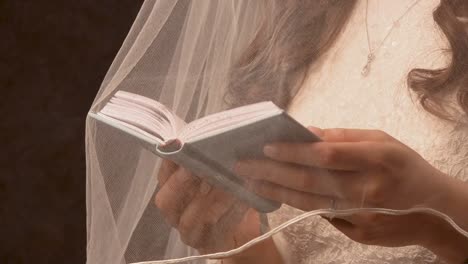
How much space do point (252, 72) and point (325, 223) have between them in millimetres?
170

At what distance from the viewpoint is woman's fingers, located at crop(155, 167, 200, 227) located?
791 millimetres

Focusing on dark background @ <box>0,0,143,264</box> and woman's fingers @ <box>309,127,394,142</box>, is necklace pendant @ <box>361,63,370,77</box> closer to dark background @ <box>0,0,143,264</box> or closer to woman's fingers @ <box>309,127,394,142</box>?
woman's fingers @ <box>309,127,394,142</box>

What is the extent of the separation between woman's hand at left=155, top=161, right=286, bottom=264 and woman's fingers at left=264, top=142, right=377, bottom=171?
0.32 ft

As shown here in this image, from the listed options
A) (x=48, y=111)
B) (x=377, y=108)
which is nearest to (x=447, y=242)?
(x=377, y=108)

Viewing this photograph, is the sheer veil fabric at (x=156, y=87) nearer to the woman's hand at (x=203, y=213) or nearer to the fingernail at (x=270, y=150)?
the woman's hand at (x=203, y=213)

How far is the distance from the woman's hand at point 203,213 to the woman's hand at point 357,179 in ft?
0.17

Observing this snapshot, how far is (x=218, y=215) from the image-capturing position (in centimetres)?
81

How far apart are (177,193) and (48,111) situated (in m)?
0.97

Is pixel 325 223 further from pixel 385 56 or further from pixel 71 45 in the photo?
pixel 71 45

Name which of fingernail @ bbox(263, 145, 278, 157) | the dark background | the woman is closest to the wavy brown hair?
the woman

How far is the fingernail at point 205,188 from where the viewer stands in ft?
2.59

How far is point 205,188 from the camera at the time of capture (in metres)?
0.79

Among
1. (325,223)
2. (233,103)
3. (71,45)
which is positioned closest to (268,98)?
(233,103)

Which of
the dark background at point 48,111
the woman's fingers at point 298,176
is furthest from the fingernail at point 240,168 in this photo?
the dark background at point 48,111
